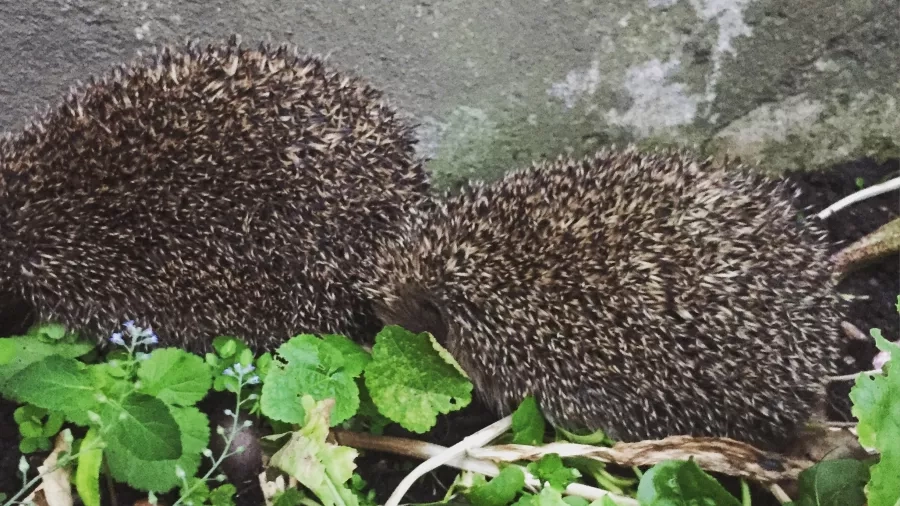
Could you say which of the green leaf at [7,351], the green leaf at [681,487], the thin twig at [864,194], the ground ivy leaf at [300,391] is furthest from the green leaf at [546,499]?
the thin twig at [864,194]

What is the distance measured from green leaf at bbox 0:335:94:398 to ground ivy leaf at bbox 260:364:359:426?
424 mm

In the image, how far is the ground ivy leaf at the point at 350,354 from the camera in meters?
1.62

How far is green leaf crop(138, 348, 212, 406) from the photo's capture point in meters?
1.48

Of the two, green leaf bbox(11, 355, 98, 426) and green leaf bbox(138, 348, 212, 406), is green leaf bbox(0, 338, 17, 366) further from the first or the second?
green leaf bbox(138, 348, 212, 406)

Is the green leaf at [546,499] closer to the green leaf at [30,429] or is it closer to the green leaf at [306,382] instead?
the green leaf at [306,382]

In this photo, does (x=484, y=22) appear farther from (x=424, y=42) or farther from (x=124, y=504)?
(x=124, y=504)

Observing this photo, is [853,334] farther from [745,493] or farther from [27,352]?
[27,352]

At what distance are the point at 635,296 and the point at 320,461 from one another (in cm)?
73

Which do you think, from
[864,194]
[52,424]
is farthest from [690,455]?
[52,424]

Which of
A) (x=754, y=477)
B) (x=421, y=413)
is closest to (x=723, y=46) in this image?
(x=754, y=477)

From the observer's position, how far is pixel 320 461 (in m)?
1.49

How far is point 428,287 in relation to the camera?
164cm

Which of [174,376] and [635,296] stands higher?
[635,296]

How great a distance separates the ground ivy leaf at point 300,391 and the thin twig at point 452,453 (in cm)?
19
